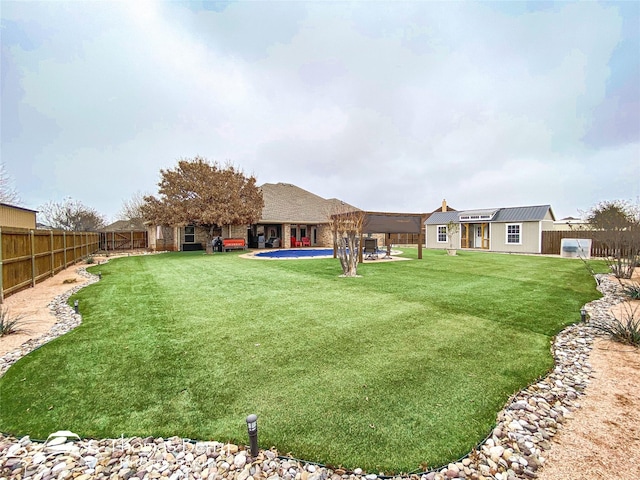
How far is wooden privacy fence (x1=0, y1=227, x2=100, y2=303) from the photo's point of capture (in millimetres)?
7043

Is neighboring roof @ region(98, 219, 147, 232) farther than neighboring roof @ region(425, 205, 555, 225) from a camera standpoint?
Yes

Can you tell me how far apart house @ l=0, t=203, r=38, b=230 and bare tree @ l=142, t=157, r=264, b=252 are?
234 inches

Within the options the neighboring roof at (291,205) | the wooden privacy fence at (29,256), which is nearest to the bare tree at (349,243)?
the wooden privacy fence at (29,256)

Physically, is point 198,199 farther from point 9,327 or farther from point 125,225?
point 125,225

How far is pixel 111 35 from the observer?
11.2 m

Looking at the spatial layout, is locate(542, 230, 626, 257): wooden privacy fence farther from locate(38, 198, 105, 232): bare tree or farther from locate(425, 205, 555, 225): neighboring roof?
locate(38, 198, 105, 232): bare tree

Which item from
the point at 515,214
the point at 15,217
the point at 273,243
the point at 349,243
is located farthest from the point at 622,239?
the point at 15,217

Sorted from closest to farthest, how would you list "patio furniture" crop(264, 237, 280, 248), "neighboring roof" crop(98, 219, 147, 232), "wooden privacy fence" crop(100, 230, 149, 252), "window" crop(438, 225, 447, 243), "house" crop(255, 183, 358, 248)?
"wooden privacy fence" crop(100, 230, 149, 252)
"house" crop(255, 183, 358, 248)
"patio furniture" crop(264, 237, 280, 248)
"window" crop(438, 225, 447, 243)
"neighboring roof" crop(98, 219, 147, 232)

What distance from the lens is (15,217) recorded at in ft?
50.7

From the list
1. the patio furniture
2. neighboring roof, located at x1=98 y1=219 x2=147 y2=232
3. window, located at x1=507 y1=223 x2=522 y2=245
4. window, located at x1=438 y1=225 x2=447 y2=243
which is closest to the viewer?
window, located at x1=507 y1=223 x2=522 y2=245

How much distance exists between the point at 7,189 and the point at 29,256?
588 inches

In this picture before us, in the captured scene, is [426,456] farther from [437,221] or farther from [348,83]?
[437,221]

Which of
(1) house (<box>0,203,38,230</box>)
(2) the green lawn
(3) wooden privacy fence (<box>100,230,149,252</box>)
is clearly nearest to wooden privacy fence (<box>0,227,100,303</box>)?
(2) the green lawn

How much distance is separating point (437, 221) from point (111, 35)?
25.3 meters
